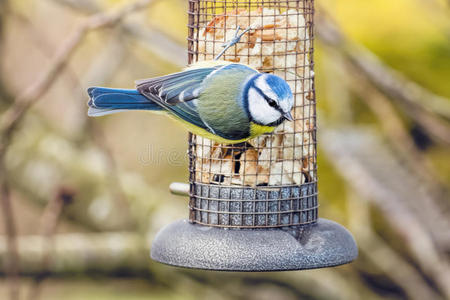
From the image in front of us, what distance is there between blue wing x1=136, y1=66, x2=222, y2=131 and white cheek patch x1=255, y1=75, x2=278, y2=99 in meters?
0.23

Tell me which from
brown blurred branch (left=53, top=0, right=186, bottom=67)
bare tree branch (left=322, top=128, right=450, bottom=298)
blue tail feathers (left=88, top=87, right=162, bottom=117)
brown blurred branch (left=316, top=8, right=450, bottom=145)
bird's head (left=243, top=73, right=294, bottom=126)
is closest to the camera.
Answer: bird's head (left=243, top=73, right=294, bottom=126)

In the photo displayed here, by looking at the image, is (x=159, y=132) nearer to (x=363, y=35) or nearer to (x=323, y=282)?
(x=363, y=35)

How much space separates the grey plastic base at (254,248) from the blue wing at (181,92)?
0.45 m

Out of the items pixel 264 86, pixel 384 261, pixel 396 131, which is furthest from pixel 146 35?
pixel 384 261

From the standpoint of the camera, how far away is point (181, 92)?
3.17 meters

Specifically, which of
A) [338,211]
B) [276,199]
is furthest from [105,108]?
[338,211]

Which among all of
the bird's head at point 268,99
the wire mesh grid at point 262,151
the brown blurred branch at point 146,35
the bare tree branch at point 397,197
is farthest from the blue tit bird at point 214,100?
the bare tree branch at point 397,197

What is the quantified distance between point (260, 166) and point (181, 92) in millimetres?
481

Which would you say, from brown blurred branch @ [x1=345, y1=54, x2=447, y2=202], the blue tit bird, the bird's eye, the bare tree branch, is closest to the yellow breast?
the blue tit bird

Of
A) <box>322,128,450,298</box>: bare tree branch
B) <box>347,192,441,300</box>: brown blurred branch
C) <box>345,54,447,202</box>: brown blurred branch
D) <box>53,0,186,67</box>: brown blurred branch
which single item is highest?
<box>53,0,186,67</box>: brown blurred branch

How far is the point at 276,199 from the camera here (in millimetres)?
3268

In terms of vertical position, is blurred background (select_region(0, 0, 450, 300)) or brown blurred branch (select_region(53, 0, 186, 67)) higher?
brown blurred branch (select_region(53, 0, 186, 67))

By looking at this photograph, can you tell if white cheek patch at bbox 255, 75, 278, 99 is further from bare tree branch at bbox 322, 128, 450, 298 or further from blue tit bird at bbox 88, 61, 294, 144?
bare tree branch at bbox 322, 128, 450, 298

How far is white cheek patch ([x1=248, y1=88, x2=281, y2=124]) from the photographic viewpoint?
9.80ft
